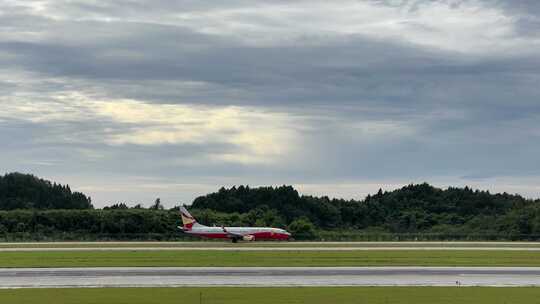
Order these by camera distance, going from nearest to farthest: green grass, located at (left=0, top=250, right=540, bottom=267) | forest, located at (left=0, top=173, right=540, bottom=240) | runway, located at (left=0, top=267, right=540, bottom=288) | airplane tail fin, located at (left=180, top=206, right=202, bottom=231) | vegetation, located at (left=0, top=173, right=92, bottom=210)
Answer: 1. runway, located at (left=0, top=267, right=540, bottom=288)
2. green grass, located at (left=0, top=250, right=540, bottom=267)
3. airplane tail fin, located at (left=180, top=206, right=202, bottom=231)
4. forest, located at (left=0, top=173, right=540, bottom=240)
5. vegetation, located at (left=0, top=173, right=92, bottom=210)

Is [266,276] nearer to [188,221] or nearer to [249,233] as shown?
[249,233]

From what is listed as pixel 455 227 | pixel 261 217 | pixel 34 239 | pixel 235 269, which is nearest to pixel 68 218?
pixel 34 239

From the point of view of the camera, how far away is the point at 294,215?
152750 millimetres

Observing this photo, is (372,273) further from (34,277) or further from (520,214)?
(520,214)

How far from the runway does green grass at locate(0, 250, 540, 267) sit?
4512 millimetres

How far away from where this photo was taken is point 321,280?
43156 millimetres

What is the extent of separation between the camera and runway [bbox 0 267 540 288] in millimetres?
41625

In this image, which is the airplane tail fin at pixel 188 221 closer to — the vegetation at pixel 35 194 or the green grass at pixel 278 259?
the green grass at pixel 278 259

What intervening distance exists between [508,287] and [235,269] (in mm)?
17808
